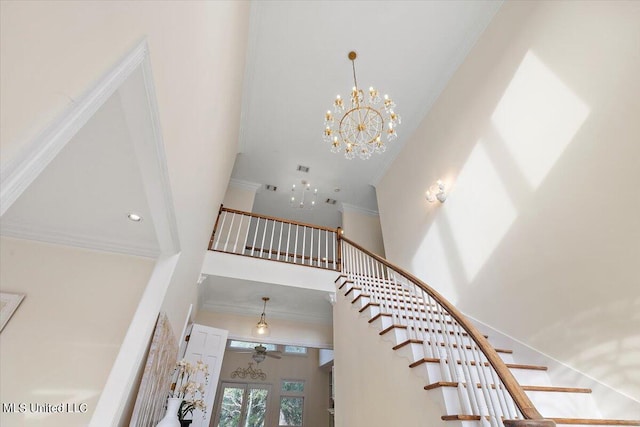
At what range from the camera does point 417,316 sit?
2977 mm

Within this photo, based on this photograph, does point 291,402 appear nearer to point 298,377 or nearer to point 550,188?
point 298,377

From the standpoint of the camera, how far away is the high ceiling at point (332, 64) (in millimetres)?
4109

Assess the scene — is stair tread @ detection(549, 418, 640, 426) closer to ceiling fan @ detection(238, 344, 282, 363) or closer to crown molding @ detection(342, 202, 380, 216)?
crown molding @ detection(342, 202, 380, 216)

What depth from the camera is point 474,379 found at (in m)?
2.22

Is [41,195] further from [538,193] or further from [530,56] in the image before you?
[530,56]

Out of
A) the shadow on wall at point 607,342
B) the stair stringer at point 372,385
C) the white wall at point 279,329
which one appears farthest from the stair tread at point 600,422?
the white wall at point 279,329

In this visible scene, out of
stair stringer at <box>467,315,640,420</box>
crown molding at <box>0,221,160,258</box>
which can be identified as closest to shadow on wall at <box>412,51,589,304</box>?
stair stringer at <box>467,315,640,420</box>

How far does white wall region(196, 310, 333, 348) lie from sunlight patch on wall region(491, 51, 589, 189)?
4599 mm

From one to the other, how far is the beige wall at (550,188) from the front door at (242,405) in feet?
21.8

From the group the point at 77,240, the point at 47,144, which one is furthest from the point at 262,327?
the point at 47,144

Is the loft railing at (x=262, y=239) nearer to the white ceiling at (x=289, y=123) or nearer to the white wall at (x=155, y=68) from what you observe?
the white ceiling at (x=289, y=123)

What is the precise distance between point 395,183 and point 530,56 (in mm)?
2947

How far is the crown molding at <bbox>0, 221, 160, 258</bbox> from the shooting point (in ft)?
8.00

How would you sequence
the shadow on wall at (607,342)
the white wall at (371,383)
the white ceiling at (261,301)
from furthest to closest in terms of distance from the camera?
the white ceiling at (261,301), the white wall at (371,383), the shadow on wall at (607,342)
